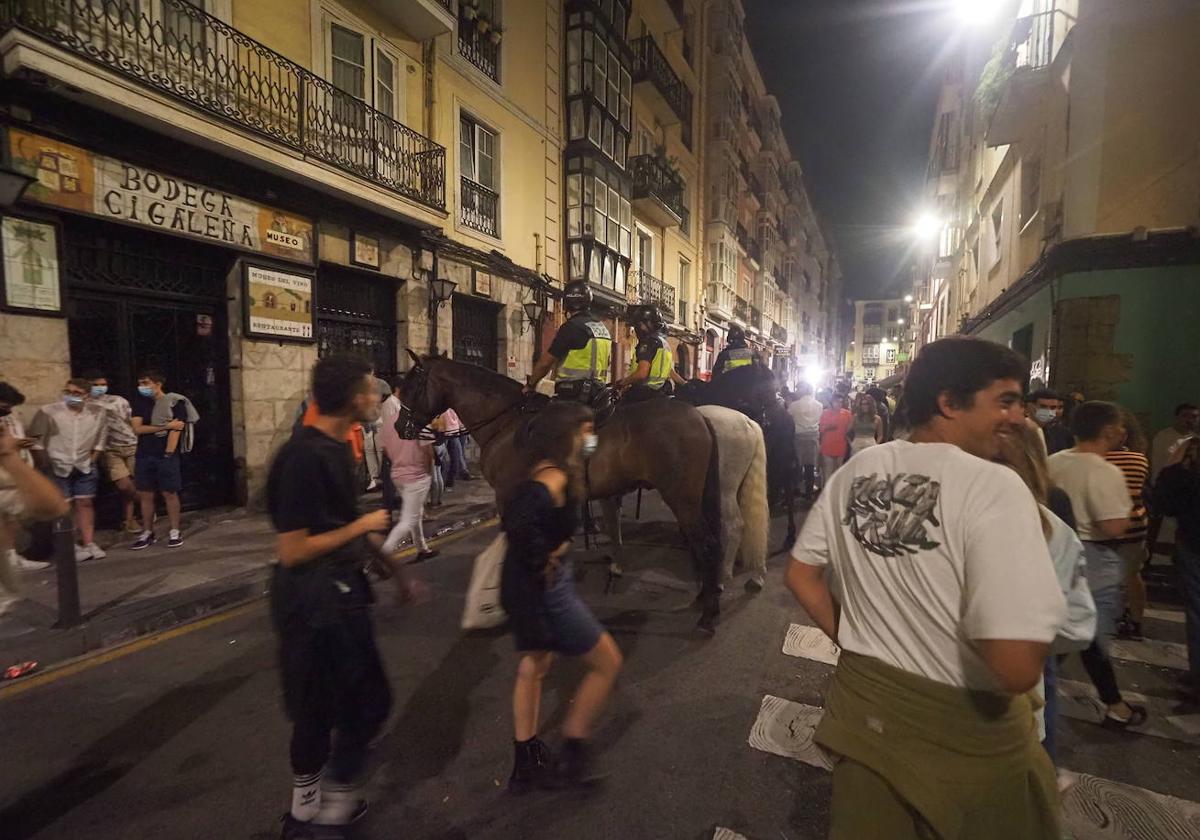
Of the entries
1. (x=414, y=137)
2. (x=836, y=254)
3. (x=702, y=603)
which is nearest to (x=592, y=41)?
(x=414, y=137)

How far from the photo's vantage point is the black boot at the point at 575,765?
2.63m

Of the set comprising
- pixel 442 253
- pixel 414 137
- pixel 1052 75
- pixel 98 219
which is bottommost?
pixel 98 219

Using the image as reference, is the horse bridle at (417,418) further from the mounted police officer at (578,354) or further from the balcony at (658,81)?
the balcony at (658,81)

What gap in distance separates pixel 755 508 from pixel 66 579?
5574 mm

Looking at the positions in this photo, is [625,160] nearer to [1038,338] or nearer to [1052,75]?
[1052,75]

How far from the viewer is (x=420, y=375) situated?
5434mm

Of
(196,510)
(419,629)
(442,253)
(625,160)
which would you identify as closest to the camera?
(419,629)

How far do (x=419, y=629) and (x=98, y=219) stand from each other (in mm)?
6504

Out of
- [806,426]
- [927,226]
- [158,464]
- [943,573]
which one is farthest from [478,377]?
[927,226]

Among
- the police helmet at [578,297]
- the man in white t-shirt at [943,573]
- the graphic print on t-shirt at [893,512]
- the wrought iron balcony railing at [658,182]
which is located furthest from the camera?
the wrought iron balcony railing at [658,182]

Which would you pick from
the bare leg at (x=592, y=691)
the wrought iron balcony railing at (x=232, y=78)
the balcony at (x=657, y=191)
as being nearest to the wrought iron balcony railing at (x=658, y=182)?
the balcony at (x=657, y=191)

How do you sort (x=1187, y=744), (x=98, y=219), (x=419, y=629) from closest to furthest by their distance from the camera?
(x=1187, y=744) < (x=419, y=629) < (x=98, y=219)

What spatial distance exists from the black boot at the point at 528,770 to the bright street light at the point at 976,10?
1877cm

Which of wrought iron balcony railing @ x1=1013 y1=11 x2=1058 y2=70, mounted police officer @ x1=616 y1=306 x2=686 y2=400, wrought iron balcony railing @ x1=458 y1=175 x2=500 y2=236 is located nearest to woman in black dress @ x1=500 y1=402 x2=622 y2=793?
mounted police officer @ x1=616 y1=306 x2=686 y2=400
